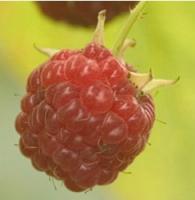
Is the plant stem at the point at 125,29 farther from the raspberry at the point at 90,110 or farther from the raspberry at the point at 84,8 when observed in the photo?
the raspberry at the point at 84,8

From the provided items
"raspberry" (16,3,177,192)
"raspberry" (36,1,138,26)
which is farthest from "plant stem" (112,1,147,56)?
"raspberry" (36,1,138,26)

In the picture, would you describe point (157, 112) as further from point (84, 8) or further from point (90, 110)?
point (90, 110)

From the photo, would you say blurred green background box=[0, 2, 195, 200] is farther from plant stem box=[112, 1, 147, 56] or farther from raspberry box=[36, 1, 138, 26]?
plant stem box=[112, 1, 147, 56]

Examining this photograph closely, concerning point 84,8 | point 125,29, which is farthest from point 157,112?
point 125,29

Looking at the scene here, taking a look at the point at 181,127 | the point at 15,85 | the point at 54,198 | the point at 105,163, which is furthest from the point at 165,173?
the point at 105,163

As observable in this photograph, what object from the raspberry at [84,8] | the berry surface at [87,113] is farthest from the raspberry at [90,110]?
the raspberry at [84,8]

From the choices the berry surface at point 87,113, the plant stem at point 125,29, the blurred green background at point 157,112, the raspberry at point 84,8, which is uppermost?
the plant stem at point 125,29
